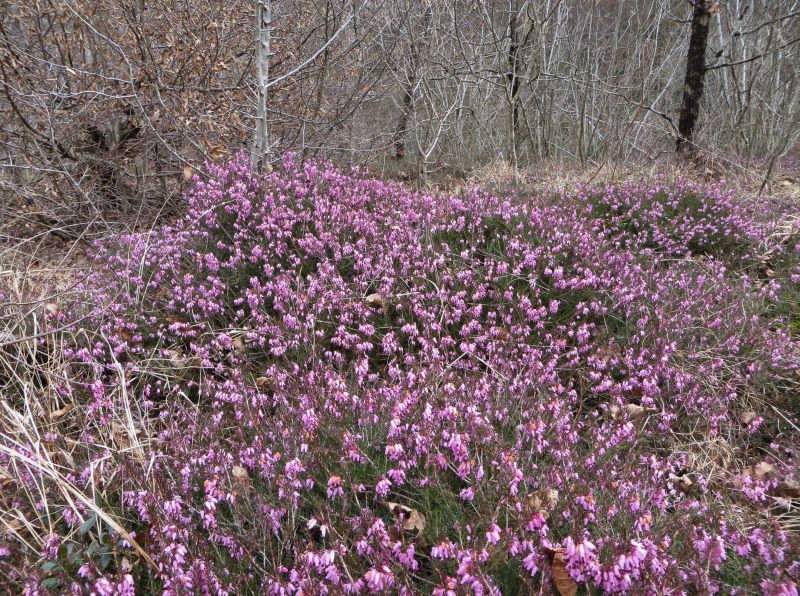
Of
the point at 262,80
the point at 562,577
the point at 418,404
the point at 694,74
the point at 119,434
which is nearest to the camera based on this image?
the point at 562,577

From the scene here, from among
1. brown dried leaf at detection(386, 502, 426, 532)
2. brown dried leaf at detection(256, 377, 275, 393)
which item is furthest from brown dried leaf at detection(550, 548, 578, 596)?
brown dried leaf at detection(256, 377, 275, 393)

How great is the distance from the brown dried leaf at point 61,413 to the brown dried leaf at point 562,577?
2434mm

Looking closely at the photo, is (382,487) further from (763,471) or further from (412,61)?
(412,61)

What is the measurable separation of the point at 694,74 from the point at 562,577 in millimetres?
10034

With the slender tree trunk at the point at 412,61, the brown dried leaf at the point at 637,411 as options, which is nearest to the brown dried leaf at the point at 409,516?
the brown dried leaf at the point at 637,411

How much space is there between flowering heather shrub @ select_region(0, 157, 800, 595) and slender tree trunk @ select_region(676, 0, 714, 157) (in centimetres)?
487

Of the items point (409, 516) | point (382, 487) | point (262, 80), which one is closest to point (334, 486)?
point (382, 487)

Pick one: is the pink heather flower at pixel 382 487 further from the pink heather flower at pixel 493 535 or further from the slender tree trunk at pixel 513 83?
the slender tree trunk at pixel 513 83

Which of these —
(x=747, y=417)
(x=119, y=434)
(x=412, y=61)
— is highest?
(x=412, y=61)

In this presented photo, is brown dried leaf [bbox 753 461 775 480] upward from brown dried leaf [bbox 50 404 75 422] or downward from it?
downward

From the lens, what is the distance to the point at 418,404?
2.28 metres

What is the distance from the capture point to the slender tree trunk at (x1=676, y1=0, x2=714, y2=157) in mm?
8805

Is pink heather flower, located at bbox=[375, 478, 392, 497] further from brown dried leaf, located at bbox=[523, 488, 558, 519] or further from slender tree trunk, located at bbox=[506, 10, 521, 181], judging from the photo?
slender tree trunk, located at bbox=[506, 10, 521, 181]

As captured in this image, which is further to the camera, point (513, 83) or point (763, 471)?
point (513, 83)
